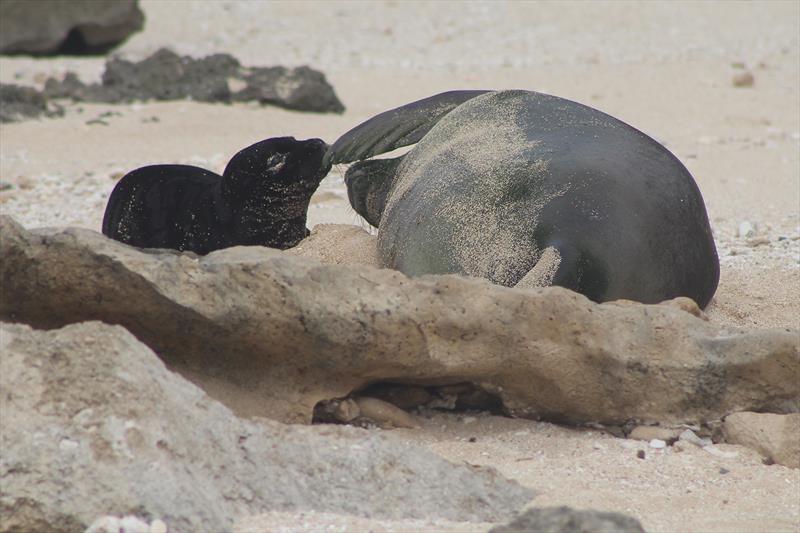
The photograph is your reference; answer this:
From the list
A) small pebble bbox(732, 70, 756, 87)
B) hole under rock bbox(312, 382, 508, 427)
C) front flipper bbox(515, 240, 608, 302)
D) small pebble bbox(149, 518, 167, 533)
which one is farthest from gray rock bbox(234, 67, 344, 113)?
small pebble bbox(149, 518, 167, 533)

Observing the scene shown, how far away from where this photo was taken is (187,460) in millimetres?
2516

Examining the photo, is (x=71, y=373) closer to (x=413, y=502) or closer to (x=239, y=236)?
(x=413, y=502)

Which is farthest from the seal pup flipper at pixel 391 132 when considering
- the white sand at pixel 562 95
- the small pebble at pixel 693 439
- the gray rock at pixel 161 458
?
the gray rock at pixel 161 458

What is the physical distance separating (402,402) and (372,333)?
1.17 ft

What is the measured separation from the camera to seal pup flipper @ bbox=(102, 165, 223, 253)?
4.71 m

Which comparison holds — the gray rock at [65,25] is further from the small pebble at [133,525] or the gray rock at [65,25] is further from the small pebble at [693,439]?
the small pebble at [133,525]

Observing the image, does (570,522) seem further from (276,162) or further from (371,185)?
(371,185)

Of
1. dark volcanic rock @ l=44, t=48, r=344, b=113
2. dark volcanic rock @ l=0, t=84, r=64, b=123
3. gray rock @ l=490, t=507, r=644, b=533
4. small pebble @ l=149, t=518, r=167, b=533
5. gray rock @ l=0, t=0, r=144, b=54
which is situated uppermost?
gray rock @ l=490, t=507, r=644, b=533

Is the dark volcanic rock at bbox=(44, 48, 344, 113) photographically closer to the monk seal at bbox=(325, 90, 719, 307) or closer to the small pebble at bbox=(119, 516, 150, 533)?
the monk seal at bbox=(325, 90, 719, 307)

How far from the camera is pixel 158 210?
4.75 m

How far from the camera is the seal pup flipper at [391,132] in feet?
16.4

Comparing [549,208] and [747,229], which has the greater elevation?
[549,208]

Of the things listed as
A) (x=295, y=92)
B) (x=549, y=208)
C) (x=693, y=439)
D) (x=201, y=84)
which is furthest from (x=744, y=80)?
(x=693, y=439)

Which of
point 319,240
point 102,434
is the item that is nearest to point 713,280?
point 319,240
